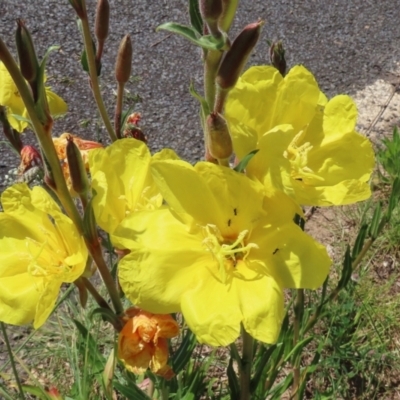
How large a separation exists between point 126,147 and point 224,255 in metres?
0.24

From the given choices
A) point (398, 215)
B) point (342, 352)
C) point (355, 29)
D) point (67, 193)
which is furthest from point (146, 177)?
point (355, 29)

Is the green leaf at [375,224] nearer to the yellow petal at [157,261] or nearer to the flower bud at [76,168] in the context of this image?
the yellow petal at [157,261]

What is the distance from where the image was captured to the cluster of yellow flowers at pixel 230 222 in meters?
0.74

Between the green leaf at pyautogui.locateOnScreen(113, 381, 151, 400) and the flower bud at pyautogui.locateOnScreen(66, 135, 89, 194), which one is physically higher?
the flower bud at pyautogui.locateOnScreen(66, 135, 89, 194)

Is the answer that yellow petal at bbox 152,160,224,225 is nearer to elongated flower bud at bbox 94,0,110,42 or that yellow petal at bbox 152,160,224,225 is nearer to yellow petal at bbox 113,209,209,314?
yellow petal at bbox 113,209,209,314

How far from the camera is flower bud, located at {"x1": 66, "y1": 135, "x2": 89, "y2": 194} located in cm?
74

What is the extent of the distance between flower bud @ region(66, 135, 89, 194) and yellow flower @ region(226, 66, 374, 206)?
0.19m

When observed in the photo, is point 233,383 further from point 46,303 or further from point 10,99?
point 10,99

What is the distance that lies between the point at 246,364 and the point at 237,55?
533 mm

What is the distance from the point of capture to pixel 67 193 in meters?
0.76

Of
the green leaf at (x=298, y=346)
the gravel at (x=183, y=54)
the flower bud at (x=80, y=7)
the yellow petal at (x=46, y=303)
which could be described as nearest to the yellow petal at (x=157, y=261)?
the yellow petal at (x=46, y=303)

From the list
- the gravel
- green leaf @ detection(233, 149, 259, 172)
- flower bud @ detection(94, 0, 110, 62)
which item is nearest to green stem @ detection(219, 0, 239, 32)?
green leaf @ detection(233, 149, 259, 172)

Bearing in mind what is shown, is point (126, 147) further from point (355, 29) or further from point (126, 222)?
point (355, 29)

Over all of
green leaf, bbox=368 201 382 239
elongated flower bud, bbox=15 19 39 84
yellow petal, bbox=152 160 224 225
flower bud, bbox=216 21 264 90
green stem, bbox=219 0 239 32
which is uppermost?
green stem, bbox=219 0 239 32
